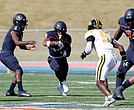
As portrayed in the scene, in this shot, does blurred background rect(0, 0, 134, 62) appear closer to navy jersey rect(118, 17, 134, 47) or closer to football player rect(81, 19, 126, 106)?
navy jersey rect(118, 17, 134, 47)

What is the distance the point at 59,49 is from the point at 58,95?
100 cm

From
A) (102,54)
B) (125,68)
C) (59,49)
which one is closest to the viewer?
(102,54)

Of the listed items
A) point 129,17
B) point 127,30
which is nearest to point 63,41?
point 127,30

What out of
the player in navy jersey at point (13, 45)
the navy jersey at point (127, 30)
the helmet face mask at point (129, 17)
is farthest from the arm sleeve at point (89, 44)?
the player in navy jersey at point (13, 45)

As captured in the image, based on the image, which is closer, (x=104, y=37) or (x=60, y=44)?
(x=104, y=37)

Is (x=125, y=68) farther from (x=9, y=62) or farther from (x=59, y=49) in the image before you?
(x=9, y=62)

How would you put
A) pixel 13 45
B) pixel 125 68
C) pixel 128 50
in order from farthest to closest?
pixel 13 45 → pixel 125 68 → pixel 128 50

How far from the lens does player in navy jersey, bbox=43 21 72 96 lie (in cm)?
1550

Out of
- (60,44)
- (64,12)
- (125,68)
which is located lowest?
(64,12)

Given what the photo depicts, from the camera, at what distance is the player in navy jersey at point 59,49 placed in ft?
50.9

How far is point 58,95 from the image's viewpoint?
15.6 m

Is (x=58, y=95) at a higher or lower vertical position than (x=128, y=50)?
lower

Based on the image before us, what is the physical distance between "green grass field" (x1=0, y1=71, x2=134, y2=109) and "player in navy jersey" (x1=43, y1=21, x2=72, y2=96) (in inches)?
14.5

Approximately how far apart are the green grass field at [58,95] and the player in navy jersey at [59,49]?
1.21 ft
